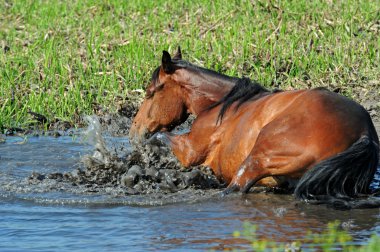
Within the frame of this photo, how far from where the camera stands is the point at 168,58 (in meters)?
7.82

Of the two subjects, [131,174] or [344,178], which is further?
[131,174]

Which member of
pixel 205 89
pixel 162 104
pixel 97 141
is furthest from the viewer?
pixel 97 141

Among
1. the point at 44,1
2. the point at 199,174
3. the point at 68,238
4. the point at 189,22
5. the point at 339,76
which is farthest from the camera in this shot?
the point at 44,1

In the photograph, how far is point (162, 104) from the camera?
805 centimetres

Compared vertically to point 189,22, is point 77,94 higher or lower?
lower

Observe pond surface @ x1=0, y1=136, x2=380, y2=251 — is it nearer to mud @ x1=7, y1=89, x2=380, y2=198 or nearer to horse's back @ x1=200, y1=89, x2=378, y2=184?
mud @ x1=7, y1=89, x2=380, y2=198

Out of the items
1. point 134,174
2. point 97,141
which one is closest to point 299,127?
point 134,174

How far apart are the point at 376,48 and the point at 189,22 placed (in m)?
2.89

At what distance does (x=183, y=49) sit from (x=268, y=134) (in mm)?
4954

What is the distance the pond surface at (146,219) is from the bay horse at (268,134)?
22cm

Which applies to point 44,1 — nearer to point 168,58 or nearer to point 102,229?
point 168,58

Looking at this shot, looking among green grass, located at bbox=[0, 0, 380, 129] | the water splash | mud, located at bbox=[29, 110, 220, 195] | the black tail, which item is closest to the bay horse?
the black tail

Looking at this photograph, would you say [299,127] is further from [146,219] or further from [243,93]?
[146,219]

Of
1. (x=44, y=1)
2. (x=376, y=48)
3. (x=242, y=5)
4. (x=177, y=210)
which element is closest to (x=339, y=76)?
Answer: (x=376, y=48)
